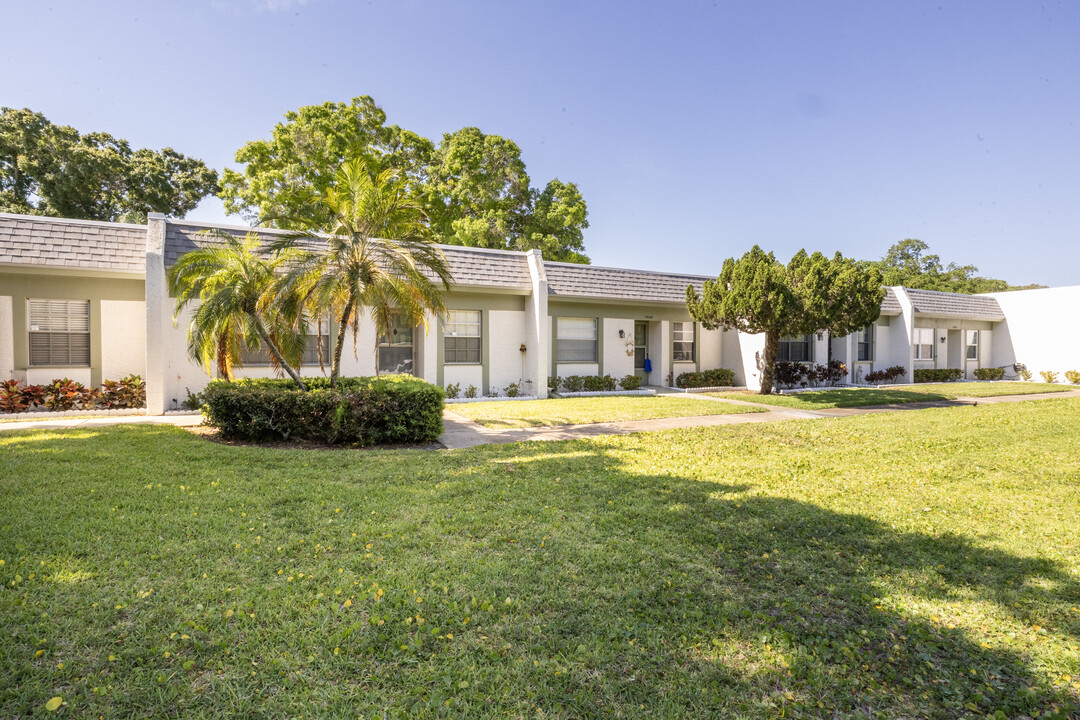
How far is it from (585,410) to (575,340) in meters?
4.89

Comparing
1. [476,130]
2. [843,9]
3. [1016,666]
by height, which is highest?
[476,130]

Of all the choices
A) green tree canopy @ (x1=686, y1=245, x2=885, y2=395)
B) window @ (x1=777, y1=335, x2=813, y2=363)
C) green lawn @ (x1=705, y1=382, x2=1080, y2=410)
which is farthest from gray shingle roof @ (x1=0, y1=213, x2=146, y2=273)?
window @ (x1=777, y1=335, x2=813, y2=363)

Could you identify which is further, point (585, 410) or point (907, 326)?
point (907, 326)

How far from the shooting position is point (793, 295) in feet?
45.1

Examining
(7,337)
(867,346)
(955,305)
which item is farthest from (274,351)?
(955,305)

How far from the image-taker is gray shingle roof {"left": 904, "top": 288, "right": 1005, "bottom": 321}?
854 inches

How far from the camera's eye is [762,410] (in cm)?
1272

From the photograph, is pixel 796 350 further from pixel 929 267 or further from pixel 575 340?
pixel 929 267

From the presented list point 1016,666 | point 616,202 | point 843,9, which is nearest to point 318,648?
point 1016,666

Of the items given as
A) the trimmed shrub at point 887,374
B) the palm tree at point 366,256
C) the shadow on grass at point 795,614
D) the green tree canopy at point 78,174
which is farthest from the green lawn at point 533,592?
the green tree canopy at point 78,174

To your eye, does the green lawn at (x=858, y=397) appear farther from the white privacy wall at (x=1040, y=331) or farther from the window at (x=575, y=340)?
the white privacy wall at (x=1040, y=331)

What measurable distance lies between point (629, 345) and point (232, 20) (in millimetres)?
13434

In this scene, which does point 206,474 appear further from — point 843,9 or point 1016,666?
point 843,9

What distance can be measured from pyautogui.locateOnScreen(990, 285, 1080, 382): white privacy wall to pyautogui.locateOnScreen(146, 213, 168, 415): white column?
32.2 meters
